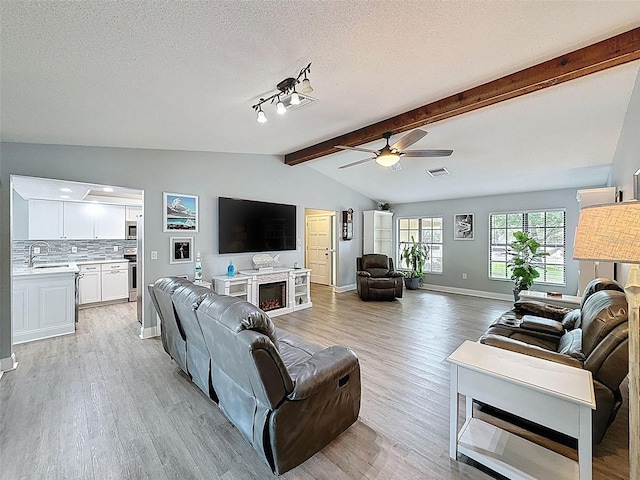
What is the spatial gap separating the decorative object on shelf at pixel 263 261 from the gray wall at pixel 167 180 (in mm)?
177

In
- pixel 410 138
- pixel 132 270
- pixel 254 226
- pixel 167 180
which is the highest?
pixel 410 138

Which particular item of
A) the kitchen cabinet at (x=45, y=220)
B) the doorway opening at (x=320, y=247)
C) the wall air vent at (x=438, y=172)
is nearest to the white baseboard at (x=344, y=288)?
the doorway opening at (x=320, y=247)

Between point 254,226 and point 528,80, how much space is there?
14.0 feet

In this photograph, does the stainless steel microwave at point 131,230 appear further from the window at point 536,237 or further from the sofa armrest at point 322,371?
the window at point 536,237

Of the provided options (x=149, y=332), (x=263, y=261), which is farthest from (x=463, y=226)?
(x=149, y=332)

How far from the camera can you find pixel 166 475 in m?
1.66

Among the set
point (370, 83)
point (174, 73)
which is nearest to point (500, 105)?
point (370, 83)

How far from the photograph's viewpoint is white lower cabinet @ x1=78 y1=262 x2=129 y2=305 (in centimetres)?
524

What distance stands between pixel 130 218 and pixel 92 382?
4.12 meters

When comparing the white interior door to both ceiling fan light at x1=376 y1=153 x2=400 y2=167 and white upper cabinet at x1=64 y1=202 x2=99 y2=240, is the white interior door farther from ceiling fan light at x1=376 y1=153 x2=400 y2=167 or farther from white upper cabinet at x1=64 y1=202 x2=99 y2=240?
white upper cabinet at x1=64 y1=202 x2=99 y2=240

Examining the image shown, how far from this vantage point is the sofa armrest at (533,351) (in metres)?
1.78

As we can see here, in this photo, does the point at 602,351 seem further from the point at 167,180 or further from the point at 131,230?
the point at 131,230

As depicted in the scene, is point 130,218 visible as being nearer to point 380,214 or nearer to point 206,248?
point 206,248

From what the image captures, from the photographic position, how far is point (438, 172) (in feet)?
18.0
